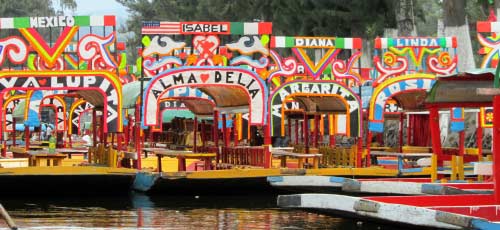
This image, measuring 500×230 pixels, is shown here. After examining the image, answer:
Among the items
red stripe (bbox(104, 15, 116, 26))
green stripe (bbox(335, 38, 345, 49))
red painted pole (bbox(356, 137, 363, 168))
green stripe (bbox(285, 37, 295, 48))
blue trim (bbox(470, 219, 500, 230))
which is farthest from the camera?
green stripe (bbox(285, 37, 295, 48))

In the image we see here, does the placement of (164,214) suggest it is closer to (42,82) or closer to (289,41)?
(42,82)

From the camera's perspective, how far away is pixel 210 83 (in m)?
25.8

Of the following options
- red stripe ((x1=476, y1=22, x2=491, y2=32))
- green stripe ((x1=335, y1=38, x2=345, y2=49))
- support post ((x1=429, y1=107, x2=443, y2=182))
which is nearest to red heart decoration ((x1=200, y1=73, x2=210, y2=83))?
green stripe ((x1=335, y1=38, x2=345, y2=49))

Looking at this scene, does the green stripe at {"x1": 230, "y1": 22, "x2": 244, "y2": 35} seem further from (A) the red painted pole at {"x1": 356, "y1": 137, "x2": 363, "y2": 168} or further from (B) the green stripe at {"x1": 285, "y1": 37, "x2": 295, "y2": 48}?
(B) the green stripe at {"x1": 285, "y1": 37, "x2": 295, "y2": 48}

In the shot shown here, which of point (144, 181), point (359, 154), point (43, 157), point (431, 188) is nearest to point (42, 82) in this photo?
point (144, 181)

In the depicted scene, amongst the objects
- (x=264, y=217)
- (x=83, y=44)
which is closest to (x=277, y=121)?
(x=83, y=44)

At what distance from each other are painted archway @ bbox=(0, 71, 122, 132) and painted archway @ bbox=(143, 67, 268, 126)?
642mm

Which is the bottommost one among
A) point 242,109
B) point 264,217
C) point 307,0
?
point 264,217

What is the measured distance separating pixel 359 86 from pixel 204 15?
38.1m

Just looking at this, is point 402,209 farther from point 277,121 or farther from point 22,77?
point 277,121

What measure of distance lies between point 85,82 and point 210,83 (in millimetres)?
2613

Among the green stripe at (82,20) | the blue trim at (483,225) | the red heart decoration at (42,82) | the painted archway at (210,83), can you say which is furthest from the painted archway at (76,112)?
the blue trim at (483,225)

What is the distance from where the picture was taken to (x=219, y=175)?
24.8 metres

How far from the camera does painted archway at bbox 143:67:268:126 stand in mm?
25672
